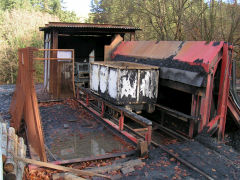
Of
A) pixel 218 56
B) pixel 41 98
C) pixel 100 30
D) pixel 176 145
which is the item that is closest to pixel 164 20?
pixel 100 30

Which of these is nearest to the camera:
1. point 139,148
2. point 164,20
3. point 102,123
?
point 139,148

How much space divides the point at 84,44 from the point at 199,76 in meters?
11.0

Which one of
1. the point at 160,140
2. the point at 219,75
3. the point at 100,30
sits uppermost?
the point at 100,30

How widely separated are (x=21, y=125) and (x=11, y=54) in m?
16.5

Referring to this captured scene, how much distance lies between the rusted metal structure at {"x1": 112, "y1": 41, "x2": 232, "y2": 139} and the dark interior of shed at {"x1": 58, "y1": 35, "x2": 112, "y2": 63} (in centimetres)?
806

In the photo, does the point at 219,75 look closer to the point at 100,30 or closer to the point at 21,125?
the point at 21,125

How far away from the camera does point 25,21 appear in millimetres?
25422

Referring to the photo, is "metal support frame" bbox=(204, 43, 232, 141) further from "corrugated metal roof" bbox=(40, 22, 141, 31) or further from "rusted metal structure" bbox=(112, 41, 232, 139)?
"corrugated metal roof" bbox=(40, 22, 141, 31)

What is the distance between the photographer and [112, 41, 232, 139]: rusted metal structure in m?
7.18

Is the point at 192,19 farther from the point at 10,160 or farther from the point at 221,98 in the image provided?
the point at 10,160

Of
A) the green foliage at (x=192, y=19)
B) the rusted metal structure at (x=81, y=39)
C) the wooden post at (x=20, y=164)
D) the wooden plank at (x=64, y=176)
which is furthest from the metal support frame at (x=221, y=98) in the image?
the rusted metal structure at (x=81, y=39)

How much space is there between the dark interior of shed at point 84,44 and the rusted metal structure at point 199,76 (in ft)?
26.4

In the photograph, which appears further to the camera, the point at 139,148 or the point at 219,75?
the point at 219,75

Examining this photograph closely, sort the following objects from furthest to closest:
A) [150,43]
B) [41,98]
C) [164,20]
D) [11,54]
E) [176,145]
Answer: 1. [11,54]
2. [164,20]
3. [41,98]
4. [150,43]
5. [176,145]
